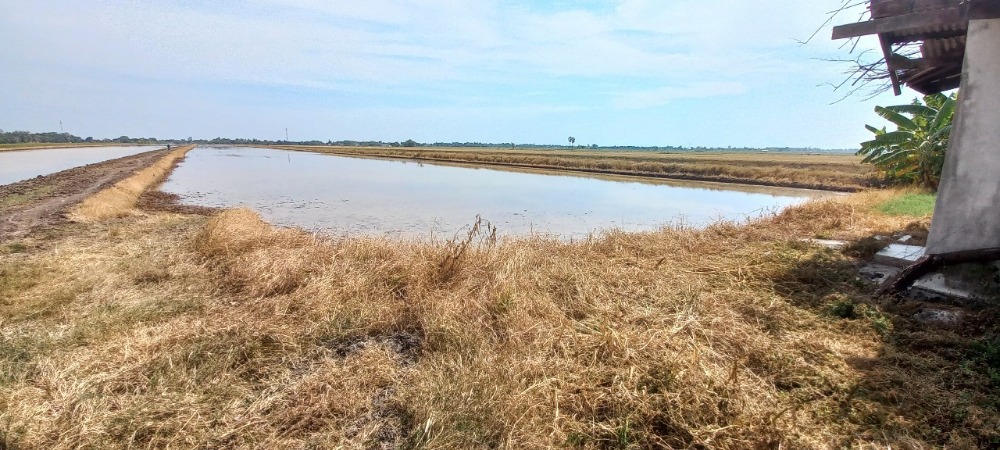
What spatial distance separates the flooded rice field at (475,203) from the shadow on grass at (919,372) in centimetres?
629

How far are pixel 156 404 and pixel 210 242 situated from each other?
4.37m

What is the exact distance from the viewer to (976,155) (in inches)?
168

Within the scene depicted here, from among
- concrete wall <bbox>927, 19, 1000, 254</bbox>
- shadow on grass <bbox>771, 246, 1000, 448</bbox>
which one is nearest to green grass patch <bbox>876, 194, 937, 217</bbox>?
concrete wall <bbox>927, 19, 1000, 254</bbox>

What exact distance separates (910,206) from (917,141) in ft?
13.5

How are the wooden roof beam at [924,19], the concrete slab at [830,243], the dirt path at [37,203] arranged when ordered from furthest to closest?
1. the dirt path at [37,203]
2. the concrete slab at [830,243]
3. the wooden roof beam at [924,19]

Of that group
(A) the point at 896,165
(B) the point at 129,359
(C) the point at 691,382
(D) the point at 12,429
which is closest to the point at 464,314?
(C) the point at 691,382

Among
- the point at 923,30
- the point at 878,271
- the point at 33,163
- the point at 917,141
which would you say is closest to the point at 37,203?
the point at 878,271

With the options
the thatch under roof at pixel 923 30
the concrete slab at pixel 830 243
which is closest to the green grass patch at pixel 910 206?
the concrete slab at pixel 830 243

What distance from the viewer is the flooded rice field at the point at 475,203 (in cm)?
1262

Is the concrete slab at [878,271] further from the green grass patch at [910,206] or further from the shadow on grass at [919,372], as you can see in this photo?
the green grass patch at [910,206]

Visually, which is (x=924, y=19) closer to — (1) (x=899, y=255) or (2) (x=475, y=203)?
(1) (x=899, y=255)

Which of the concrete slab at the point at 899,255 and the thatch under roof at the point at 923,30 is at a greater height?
the thatch under roof at the point at 923,30

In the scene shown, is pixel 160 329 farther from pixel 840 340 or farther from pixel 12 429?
pixel 840 340

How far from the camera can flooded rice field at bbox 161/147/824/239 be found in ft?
41.4
